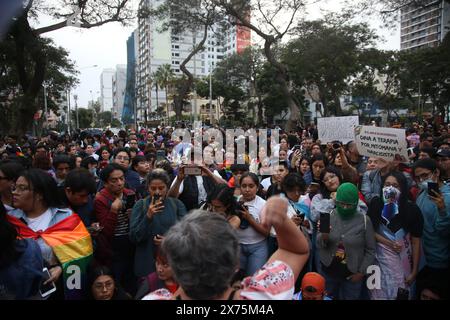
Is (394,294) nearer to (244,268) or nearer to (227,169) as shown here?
(244,268)

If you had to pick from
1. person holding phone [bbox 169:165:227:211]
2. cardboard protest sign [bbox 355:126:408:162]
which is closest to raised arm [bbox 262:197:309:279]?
person holding phone [bbox 169:165:227:211]

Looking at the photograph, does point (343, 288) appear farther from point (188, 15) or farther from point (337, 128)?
point (188, 15)

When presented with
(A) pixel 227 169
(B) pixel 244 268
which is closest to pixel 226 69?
(A) pixel 227 169

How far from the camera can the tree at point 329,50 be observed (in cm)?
2633

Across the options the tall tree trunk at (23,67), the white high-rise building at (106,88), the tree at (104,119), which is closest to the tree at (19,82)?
the tall tree trunk at (23,67)

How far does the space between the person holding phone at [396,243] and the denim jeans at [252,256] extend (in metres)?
0.99

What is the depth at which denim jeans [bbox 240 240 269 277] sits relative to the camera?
341cm

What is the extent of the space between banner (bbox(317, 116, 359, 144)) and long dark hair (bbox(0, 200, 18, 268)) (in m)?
5.51

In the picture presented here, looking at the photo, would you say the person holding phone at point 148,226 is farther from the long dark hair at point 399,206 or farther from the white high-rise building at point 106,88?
the white high-rise building at point 106,88

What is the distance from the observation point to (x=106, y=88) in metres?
144

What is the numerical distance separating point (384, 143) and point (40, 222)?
394 centimetres

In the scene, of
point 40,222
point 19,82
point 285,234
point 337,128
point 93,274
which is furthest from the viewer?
point 19,82

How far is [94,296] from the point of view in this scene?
2.93 m

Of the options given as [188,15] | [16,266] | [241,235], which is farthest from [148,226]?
[188,15]
